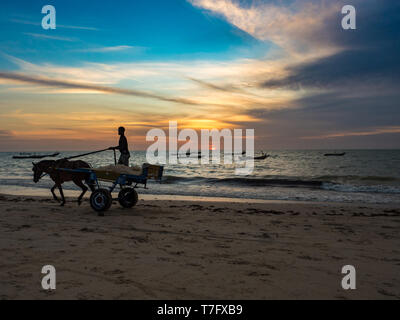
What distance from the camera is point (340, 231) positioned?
8617 millimetres

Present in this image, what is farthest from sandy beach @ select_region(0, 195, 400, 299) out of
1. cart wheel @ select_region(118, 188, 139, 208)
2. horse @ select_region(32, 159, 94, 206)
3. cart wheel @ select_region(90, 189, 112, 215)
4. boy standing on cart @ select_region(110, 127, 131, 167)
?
boy standing on cart @ select_region(110, 127, 131, 167)

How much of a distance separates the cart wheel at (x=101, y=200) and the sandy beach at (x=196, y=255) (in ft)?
1.18

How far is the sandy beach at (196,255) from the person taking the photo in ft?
15.0

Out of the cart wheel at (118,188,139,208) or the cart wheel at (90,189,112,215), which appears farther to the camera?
the cart wheel at (118,188,139,208)

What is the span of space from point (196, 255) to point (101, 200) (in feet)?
18.5

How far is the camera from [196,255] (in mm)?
6211

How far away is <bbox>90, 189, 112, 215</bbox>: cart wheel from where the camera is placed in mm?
10562

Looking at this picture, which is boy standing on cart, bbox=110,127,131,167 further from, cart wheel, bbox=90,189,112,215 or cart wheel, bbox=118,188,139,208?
cart wheel, bbox=90,189,112,215

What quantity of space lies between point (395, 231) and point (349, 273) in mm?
4690

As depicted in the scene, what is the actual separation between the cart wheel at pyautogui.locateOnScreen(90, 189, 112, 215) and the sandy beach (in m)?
0.36

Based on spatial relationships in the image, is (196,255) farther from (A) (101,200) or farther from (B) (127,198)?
(B) (127,198)
